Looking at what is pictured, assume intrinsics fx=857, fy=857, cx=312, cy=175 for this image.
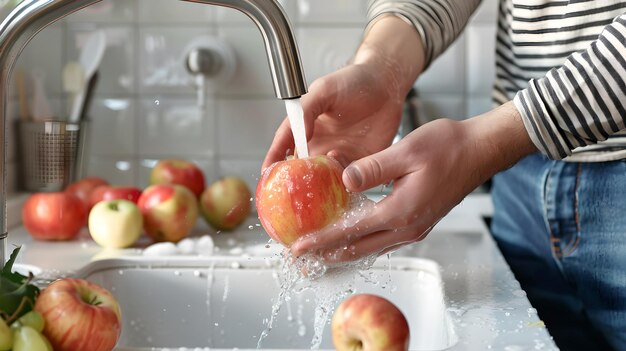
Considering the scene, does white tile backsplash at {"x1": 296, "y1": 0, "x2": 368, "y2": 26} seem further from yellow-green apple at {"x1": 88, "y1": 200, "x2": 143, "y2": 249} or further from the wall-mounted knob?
yellow-green apple at {"x1": 88, "y1": 200, "x2": 143, "y2": 249}

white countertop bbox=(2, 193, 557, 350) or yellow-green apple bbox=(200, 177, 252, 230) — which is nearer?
white countertop bbox=(2, 193, 557, 350)

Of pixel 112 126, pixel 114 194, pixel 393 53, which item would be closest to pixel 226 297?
pixel 114 194

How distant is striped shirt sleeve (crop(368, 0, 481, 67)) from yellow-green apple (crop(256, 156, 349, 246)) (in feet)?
1.22

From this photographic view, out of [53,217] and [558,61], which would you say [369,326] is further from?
[53,217]

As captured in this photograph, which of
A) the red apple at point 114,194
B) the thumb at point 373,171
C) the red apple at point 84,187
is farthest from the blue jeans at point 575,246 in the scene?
the red apple at point 84,187

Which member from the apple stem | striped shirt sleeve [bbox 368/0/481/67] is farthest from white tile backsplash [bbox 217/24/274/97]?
the apple stem

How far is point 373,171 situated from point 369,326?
0.14 m

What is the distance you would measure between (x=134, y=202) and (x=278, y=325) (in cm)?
34

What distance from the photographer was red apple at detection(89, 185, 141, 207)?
4.49 feet

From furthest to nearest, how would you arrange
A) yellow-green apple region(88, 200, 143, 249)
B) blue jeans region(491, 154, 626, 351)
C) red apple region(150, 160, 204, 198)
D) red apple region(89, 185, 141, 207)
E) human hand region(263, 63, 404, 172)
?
red apple region(150, 160, 204, 198), red apple region(89, 185, 141, 207), yellow-green apple region(88, 200, 143, 249), blue jeans region(491, 154, 626, 351), human hand region(263, 63, 404, 172)

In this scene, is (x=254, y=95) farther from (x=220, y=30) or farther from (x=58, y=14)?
(x=58, y=14)

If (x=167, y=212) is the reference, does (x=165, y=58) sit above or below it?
above

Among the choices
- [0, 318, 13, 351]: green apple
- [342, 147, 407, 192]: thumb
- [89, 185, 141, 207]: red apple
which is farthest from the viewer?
[89, 185, 141, 207]: red apple

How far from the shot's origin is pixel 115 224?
1.26m
